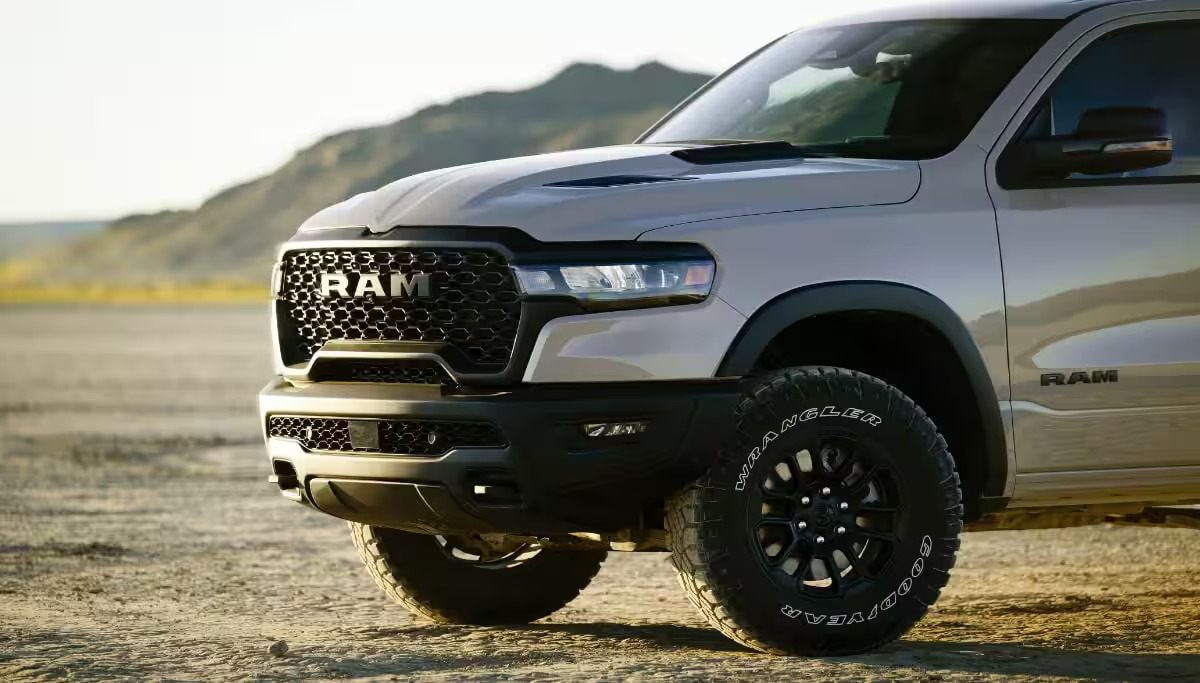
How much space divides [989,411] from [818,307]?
719mm

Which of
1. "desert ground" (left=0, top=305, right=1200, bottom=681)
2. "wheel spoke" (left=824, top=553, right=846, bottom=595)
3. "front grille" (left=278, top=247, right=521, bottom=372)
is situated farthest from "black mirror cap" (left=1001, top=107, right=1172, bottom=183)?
"front grille" (left=278, top=247, right=521, bottom=372)

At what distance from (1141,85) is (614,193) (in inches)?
81.4

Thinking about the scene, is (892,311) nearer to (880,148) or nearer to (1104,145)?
(880,148)

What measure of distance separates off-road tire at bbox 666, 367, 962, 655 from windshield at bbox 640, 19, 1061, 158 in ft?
3.06

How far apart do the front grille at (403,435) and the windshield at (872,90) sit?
5.42ft

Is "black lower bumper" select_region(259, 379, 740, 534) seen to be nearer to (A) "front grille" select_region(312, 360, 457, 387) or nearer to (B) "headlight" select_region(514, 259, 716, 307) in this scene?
(A) "front grille" select_region(312, 360, 457, 387)

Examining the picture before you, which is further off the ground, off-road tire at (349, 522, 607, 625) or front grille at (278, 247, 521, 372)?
front grille at (278, 247, 521, 372)

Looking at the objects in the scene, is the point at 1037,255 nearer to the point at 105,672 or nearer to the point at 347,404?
the point at 347,404

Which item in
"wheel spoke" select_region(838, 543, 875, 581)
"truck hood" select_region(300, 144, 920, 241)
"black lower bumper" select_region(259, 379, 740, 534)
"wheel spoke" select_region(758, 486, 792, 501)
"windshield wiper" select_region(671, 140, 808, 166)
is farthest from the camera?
"windshield wiper" select_region(671, 140, 808, 166)

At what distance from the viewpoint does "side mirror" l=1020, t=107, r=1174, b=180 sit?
6711 millimetres

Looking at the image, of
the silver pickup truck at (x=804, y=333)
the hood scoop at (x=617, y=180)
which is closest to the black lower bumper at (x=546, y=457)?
the silver pickup truck at (x=804, y=333)

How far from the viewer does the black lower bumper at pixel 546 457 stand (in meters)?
6.18

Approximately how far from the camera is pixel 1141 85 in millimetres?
7273

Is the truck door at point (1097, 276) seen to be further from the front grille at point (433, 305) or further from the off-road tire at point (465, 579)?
the off-road tire at point (465, 579)
